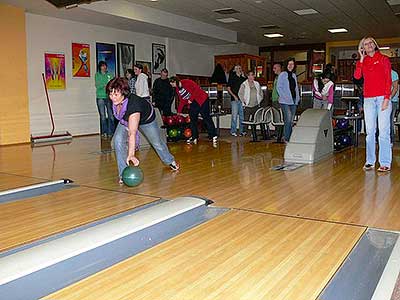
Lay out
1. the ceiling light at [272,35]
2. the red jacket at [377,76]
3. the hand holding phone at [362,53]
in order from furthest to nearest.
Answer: the ceiling light at [272,35] < the hand holding phone at [362,53] < the red jacket at [377,76]

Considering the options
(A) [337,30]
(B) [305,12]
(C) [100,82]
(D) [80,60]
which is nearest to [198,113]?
(C) [100,82]

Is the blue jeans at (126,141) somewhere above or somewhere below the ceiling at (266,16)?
below

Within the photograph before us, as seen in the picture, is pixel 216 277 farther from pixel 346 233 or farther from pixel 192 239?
pixel 346 233

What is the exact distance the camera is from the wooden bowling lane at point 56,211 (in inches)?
110

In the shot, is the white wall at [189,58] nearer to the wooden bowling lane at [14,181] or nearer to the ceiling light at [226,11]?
the ceiling light at [226,11]

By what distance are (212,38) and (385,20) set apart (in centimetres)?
414

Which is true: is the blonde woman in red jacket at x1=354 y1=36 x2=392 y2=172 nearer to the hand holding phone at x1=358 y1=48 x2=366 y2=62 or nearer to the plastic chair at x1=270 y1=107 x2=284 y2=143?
the hand holding phone at x1=358 y1=48 x2=366 y2=62

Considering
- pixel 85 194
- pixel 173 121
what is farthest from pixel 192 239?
pixel 173 121

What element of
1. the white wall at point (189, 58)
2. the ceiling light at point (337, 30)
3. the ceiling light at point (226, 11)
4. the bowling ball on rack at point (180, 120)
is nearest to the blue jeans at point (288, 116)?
the bowling ball on rack at point (180, 120)

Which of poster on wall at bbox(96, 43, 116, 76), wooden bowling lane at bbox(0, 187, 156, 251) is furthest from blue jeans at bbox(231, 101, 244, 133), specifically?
wooden bowling lane at bbox(0, 187, 156, 251)

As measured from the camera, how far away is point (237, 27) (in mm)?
11656

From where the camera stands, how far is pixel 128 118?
395cm

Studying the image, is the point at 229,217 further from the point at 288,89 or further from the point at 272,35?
the point at 272,35

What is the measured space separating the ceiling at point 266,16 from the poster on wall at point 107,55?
0.50 meters
